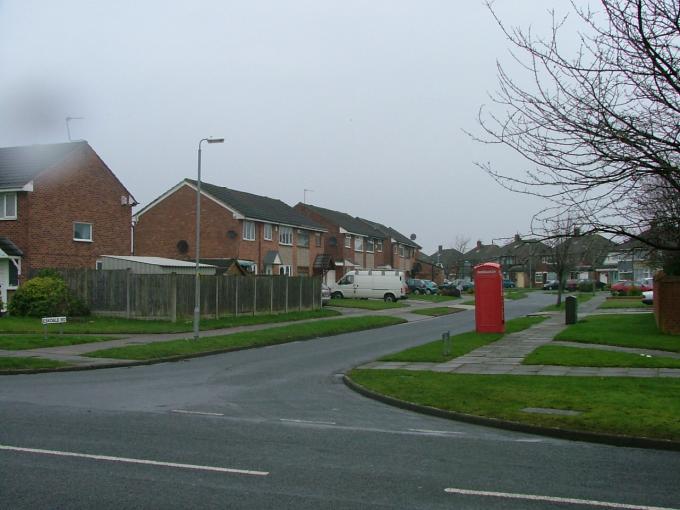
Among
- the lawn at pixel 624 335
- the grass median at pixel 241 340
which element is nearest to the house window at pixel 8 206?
the grass median at pixel 241 340

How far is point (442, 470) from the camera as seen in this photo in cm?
728

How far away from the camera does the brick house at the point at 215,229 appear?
4641 cm

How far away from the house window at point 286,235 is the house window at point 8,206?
22.1 metres

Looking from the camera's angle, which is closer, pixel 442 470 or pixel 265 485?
pixel 265 485

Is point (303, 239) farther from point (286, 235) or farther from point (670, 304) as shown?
point (670, 304)

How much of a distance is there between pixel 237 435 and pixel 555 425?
4243 mm

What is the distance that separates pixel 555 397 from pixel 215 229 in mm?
37306

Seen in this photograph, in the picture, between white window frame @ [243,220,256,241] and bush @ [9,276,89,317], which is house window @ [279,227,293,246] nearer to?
white window frame @ [243,220,256,241]

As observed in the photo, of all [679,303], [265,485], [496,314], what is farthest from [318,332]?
[265,485]

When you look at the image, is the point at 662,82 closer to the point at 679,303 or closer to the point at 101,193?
the point at 679,303

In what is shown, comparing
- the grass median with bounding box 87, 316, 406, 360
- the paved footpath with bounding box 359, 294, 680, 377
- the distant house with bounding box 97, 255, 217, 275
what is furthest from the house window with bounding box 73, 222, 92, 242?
the paved footpath with bounding box 359, 294, 680, 377

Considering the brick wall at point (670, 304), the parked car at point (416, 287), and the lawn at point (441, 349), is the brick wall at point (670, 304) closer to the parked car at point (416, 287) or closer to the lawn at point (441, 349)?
the lawn at point (441, 349)

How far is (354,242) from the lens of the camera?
68750 mm

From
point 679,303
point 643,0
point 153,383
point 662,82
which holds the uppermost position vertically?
point 643,0
